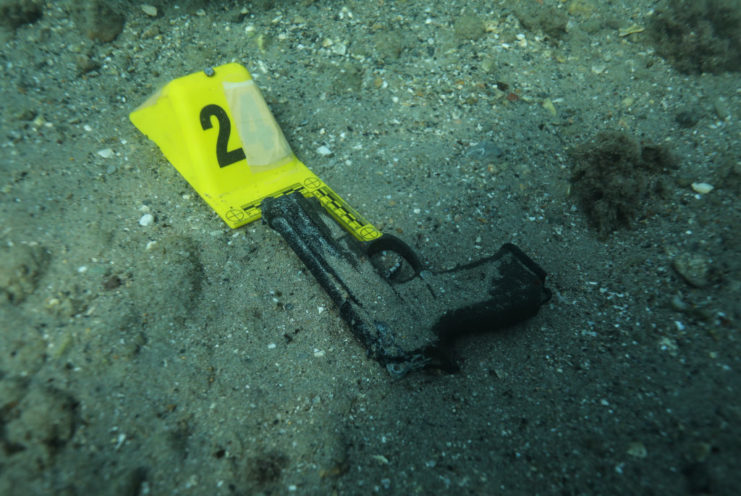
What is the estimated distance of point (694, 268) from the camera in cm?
→ 179

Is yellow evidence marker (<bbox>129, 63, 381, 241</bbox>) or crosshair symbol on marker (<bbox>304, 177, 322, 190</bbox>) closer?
yellow evidence marker (<bbox>129, 63, 381, 241</bbox>)

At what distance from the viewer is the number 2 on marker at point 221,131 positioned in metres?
2.11

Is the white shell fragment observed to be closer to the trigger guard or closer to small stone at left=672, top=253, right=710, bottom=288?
small stone at left=672, top=253, right=710, bottom=288

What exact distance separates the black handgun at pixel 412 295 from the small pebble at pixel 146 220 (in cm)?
69

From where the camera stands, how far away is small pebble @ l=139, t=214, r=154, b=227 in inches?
81.4

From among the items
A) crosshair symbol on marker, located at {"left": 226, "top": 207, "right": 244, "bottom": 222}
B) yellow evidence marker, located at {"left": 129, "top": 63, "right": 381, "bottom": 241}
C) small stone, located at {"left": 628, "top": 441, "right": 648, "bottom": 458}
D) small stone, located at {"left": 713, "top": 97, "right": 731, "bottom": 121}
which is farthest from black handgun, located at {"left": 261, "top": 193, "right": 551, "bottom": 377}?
small stone, located at {"left": 713, "top": 97, "right": 731, "bottom": 121}

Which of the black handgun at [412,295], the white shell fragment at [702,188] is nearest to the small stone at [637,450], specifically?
the black handgun at [412,295]

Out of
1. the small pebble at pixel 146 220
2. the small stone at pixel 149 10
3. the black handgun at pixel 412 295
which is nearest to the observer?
the black handgun at pixel 412 295

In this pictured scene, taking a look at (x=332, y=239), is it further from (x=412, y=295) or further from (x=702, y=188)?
(x=702, y=188)

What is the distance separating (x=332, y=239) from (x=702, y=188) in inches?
71.1

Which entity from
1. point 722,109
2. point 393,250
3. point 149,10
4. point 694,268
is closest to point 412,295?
point 393,250

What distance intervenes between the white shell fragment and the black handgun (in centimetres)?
103

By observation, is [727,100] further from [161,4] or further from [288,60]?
[161,4]

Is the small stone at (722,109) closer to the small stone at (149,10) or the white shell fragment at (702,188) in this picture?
the white shell fragment at (702,188)
